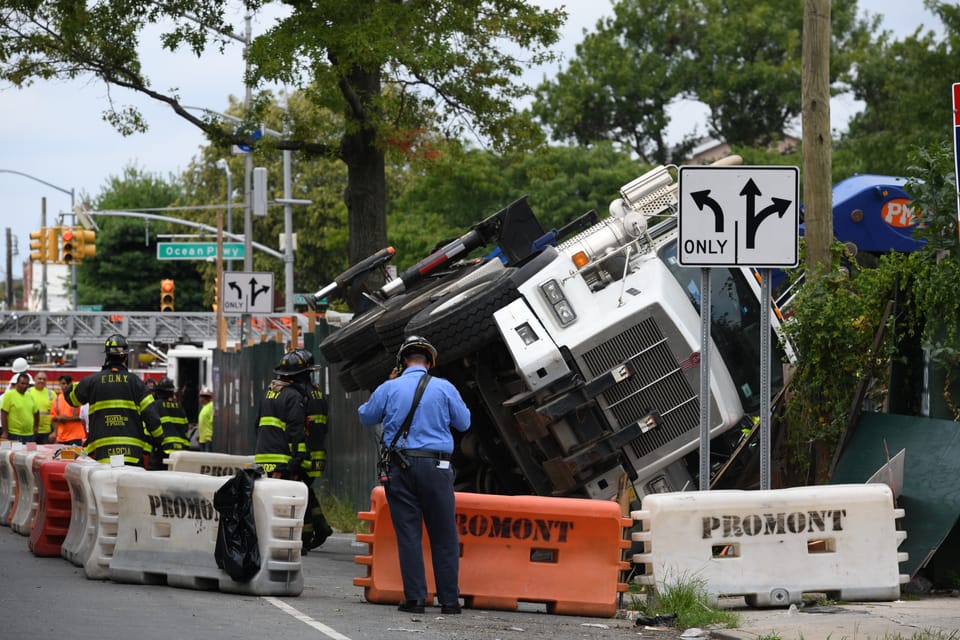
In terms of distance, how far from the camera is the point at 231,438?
84.6 feet

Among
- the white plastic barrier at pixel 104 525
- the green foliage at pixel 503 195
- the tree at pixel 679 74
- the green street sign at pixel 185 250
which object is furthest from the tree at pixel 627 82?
the white plastic barrier at pixel 104 525

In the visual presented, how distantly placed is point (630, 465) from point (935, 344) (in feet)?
8.08

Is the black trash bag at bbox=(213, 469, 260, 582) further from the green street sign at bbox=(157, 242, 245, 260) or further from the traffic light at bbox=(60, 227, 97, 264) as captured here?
the traffic light at bbox=(60, 227, 97, 264)

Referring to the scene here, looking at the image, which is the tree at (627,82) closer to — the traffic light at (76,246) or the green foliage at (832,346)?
the traffic light at (76,246)

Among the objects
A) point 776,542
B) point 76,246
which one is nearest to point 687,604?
point 776,542

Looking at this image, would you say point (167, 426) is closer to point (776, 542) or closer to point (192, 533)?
point (192, 533)

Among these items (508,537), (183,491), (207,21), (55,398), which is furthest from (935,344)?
(55,398)

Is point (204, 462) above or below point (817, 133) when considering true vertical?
below

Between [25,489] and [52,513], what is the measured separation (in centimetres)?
249

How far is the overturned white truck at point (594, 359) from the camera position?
11.4 meters

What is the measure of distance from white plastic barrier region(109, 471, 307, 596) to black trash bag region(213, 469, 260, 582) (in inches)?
1.9

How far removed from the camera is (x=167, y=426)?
51.9 ft

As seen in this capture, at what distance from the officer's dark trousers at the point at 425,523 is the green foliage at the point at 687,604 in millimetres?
1225

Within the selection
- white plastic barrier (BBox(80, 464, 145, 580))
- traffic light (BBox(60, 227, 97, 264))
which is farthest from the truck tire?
traffic light (BBox(60, 227, 97, 264))
